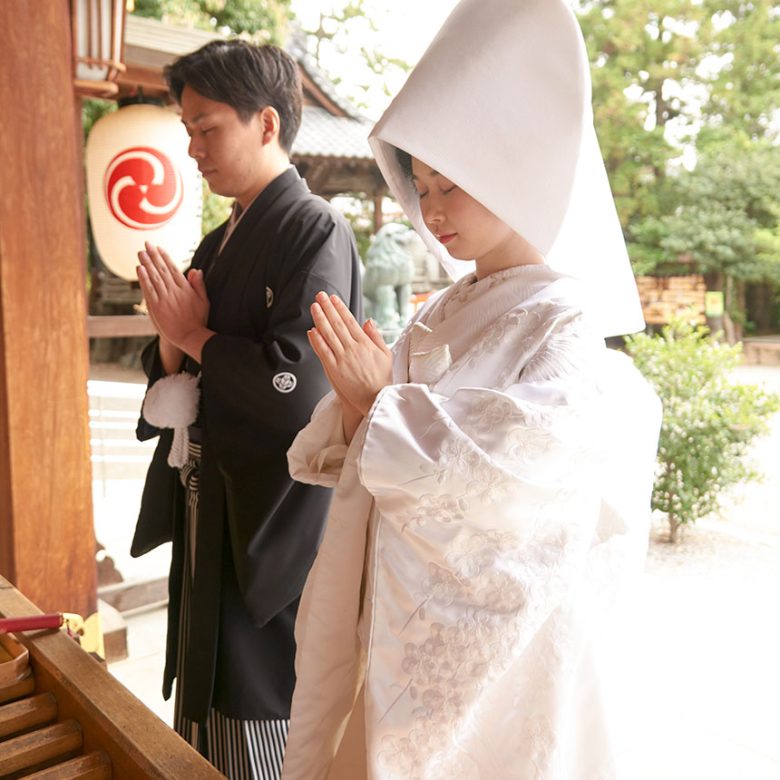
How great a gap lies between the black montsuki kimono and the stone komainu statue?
4786 millimetres

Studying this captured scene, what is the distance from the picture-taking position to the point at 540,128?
3.96ft

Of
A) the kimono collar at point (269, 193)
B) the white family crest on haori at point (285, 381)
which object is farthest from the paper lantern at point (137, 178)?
the white family crest on haori at point (285, 381)

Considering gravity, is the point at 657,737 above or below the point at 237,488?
below

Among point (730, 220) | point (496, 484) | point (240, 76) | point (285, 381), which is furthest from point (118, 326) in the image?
point (730, 220)

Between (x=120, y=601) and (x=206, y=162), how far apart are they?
96.2 inches

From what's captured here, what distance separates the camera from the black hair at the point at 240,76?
1.86 m

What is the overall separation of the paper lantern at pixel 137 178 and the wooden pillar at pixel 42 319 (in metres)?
A: 0.66

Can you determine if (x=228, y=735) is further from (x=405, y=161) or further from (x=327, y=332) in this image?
(x=405, y=161)

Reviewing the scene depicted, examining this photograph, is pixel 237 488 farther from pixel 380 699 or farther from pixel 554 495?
pixel 554 495

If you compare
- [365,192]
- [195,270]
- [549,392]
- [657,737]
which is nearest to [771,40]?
[365,192]

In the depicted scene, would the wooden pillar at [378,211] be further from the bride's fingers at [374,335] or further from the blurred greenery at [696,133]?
the bride's fingers at [374,335]

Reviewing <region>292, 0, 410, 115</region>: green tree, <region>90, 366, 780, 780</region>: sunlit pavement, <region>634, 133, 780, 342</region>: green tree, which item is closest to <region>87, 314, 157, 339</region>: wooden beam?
<region>90, 366, 780, 780</region>: sunlit pavement

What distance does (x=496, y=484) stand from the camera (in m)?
1.09

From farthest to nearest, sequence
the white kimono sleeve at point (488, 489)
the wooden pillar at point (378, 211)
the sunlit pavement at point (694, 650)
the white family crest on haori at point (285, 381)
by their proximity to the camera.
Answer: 1. the wooden pillar at point (378, 211)
2. the sunlit pavement at point (694, 650)
3. the white family crest on haori at point (285, 381)
4. the white kimono sleeve at point (488, 489)
